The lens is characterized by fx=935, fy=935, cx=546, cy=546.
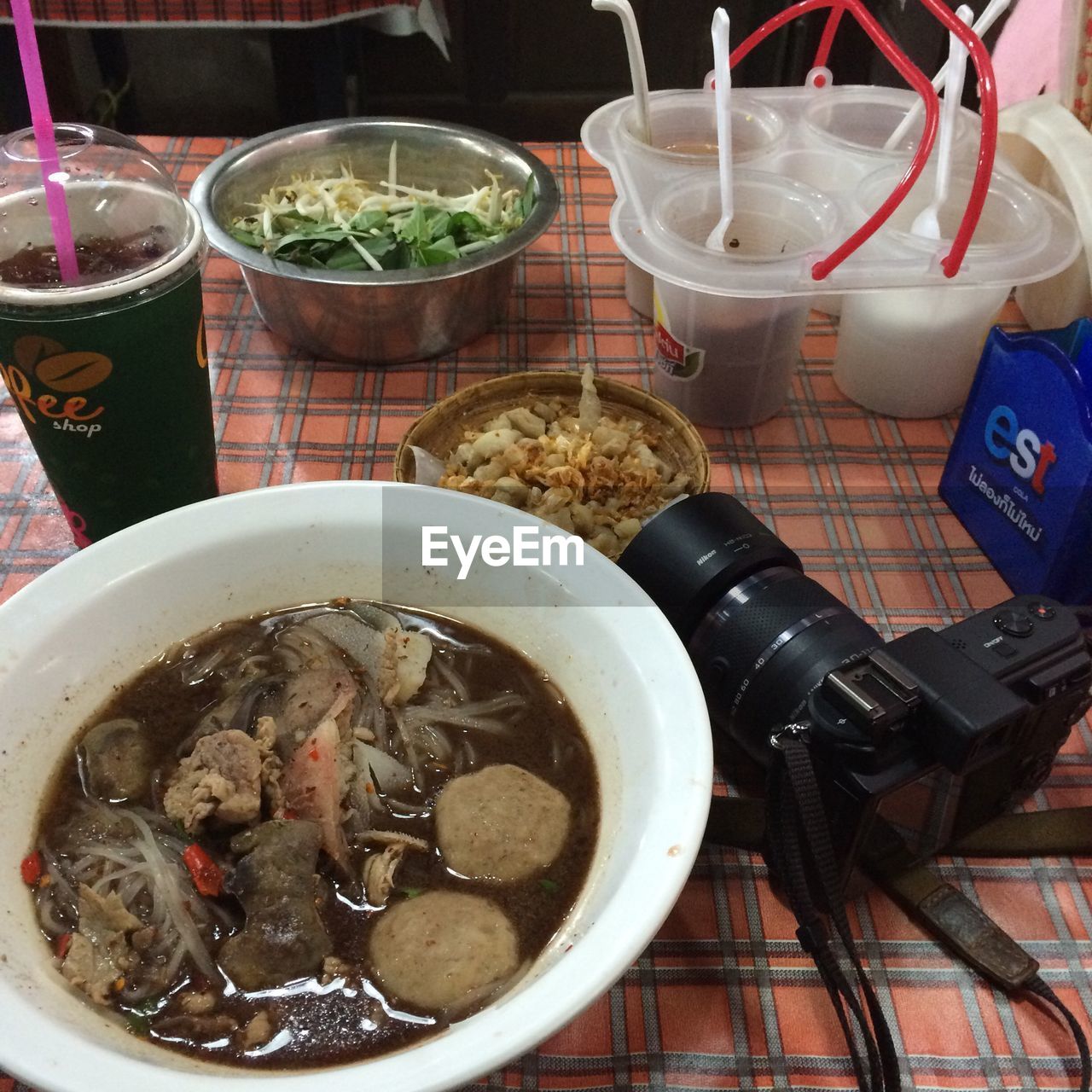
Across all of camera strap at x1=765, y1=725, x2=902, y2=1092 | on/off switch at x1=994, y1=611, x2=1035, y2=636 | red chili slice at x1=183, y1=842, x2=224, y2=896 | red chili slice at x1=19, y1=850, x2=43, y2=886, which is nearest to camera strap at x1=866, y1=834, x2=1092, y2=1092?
camera strap at x1=765, y1=725, x2=902, y2=1092

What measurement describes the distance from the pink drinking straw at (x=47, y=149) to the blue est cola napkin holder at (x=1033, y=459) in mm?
1003

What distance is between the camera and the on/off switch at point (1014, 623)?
0.75m

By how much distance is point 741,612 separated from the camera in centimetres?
88

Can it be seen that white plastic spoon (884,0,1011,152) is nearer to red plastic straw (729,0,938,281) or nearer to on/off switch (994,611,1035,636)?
red plastic straw (729,0,938,281)

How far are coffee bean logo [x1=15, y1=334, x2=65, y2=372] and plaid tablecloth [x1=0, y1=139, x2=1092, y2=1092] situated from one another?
310 millimetres

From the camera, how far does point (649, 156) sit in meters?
1.33

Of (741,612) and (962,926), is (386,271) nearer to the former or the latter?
→ (741,612)

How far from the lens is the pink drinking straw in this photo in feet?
2.68

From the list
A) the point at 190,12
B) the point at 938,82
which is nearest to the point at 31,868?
the point at 938,82

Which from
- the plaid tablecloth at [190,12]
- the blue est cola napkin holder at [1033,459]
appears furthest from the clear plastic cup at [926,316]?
the plaid tablecloth at [190,12]

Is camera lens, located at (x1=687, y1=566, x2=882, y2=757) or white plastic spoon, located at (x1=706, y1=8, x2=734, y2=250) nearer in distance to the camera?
camera lens, located at (x1=687, y1=566, x2=882, y2=757)

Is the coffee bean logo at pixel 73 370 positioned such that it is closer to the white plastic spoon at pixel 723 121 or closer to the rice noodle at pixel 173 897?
the rice noodle at pixel 173 897

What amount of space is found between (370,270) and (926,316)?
768 mm

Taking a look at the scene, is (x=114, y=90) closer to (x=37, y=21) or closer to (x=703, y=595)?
(x=37, y=21)
